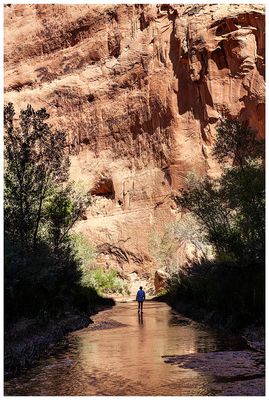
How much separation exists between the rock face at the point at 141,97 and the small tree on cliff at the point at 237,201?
22867 mm

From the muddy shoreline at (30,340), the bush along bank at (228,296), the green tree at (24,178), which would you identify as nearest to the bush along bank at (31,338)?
the muddy shoreline at (30,340)

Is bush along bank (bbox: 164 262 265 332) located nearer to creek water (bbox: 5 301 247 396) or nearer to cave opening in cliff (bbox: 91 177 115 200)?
creek water (bbox: 5 301 247 396)

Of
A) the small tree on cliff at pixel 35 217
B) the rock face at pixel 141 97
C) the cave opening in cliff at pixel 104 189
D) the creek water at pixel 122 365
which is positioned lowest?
the creek water at pixel 122 365

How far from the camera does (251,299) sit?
1464 cm

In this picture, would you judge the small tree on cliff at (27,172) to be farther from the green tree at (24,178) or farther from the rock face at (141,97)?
the rock face at (141,97)

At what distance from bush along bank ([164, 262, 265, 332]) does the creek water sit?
33.2 inches

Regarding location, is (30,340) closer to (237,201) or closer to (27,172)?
(27,172)

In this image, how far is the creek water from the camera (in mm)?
7941

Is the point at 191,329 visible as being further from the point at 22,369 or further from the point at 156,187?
the point at 156,187

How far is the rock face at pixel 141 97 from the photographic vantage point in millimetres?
45750

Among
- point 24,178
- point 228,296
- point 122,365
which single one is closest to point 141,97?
point 24,178

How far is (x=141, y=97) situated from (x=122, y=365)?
43.5 m

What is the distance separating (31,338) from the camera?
12727 millimetres

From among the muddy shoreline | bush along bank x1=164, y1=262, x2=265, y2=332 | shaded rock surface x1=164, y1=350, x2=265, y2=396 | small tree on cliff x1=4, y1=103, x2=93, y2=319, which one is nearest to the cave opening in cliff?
small tree on cliff x1=4, y1=103, x2=93, y2=319
